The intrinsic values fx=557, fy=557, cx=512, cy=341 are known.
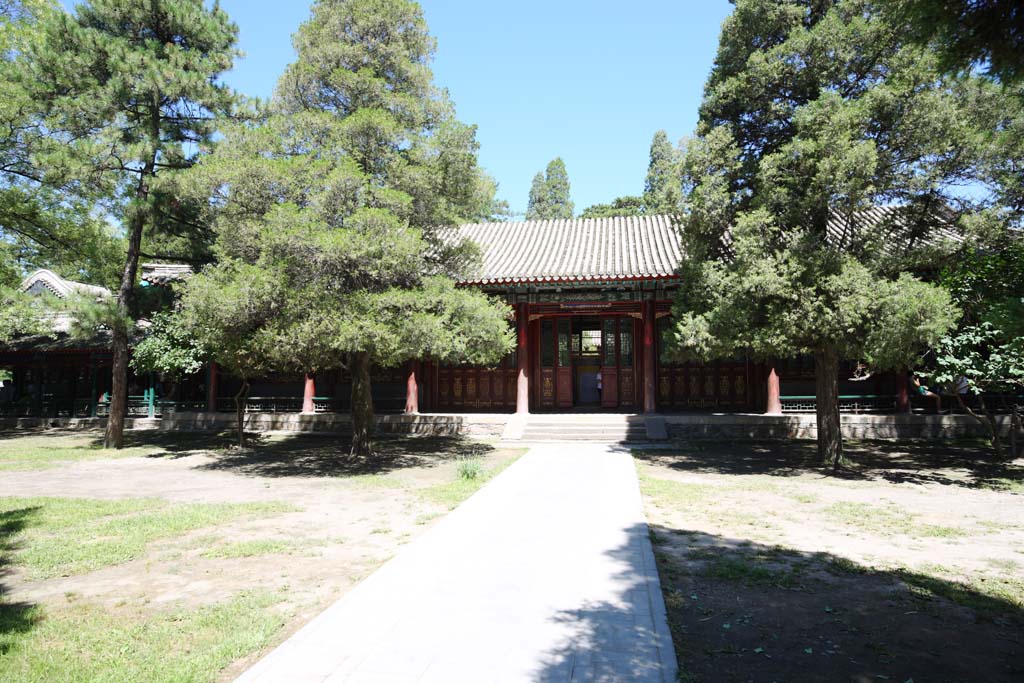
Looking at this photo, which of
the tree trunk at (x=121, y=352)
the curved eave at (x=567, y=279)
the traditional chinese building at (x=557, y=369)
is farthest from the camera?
the traditional chinese building at (x=557, y=369)

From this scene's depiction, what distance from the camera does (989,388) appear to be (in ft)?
31.2

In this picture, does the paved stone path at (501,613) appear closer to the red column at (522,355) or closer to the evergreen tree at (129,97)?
the red column at (522,355)

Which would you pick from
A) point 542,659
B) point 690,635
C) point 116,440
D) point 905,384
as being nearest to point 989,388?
point 905,384

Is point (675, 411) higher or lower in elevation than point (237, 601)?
higher

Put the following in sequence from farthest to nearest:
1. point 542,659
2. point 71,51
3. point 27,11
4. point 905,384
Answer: point 27,11, point 905,384, point 71,51, point 542,659

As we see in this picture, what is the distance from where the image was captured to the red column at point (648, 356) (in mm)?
13383

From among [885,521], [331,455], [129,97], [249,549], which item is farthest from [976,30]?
[129,97]

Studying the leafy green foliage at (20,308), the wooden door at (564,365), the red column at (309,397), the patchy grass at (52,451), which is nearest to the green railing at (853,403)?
the wooden door at (564,365)

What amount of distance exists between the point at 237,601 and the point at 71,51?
42.2 ft

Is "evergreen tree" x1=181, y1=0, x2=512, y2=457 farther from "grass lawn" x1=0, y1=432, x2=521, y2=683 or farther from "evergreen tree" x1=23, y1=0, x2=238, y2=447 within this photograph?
"evergreen tree" x1=23, y1=0, x2=238, y2=447

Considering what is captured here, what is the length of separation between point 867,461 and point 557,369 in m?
7.76

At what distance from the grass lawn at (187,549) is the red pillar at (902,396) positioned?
9.24m

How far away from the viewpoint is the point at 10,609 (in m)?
3.81

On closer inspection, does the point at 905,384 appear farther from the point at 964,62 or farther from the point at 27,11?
the point at 27,11
